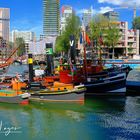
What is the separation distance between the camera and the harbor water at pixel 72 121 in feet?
81.4

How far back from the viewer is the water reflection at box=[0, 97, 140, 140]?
2502cm

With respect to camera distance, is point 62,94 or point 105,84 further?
point 105,84


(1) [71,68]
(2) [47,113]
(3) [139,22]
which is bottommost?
(2) [47,113]

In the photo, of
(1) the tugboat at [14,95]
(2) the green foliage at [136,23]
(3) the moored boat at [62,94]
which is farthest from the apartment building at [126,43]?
(3) the moored boat at [62,94]

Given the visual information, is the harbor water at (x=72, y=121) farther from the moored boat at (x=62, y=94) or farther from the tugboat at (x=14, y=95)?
the tugboat at (x=14, y=95)

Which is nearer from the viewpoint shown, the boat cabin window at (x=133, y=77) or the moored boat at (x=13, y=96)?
the moored boat at (x=13, y=96)

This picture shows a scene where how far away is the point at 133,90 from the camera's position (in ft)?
159

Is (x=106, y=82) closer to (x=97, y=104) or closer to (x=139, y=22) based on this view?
(x=97, y=104)

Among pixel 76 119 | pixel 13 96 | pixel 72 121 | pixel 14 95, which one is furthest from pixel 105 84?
pixel 72 121

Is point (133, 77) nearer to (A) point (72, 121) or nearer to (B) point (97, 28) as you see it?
(A) point (72, 121)

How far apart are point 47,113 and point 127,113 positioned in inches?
278

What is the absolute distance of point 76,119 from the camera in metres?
30.4

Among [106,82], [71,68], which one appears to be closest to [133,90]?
[106,82]

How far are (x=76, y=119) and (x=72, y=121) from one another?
907mm
